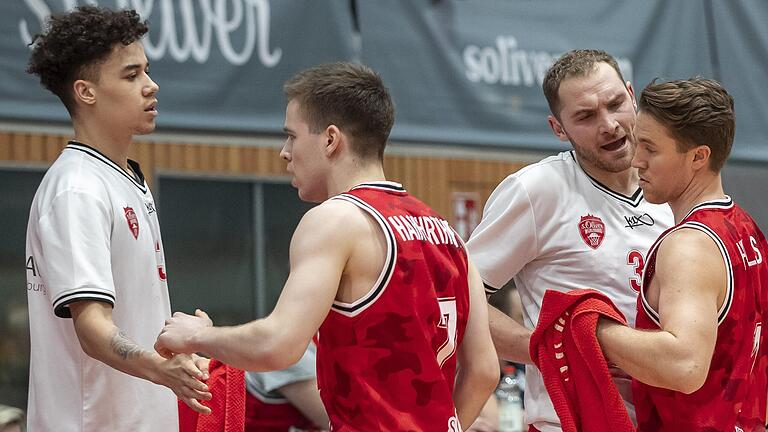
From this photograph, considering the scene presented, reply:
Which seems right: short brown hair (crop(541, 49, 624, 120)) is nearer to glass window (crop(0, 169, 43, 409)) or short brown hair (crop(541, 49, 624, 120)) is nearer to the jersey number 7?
the jersey number 7

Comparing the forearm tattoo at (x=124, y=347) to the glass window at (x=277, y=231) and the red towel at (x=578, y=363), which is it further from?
the glass window at (x=277, y=231)

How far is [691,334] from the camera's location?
310 cm

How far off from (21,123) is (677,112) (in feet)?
10.5

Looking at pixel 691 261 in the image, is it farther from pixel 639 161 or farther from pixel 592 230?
pixel 592 230

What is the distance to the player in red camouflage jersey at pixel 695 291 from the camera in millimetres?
3139

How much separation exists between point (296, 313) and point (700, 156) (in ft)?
4.30

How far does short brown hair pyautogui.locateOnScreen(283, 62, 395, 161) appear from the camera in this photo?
3.28 metres

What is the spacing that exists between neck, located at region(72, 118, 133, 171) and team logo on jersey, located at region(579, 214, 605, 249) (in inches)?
60.3

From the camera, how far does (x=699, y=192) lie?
3.48 meters

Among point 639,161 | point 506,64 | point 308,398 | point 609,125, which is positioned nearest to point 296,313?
point 639,161

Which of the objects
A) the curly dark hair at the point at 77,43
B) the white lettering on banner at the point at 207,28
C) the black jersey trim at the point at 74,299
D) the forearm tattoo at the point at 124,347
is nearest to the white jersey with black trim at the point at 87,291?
the black jersey trim at the point at 74,299

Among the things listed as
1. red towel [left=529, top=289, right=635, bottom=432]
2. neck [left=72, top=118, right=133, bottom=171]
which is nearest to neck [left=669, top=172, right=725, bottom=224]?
red towel [left=529, top=289, right=635, bottom=432]

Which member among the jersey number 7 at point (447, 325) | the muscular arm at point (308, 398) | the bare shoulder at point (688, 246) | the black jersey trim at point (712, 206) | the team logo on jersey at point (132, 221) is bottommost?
the muscular arm at point (308, 398)

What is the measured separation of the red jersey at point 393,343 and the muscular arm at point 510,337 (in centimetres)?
80
